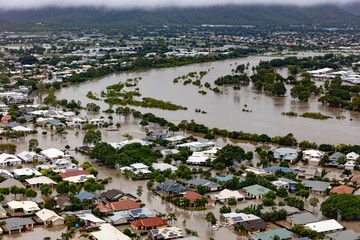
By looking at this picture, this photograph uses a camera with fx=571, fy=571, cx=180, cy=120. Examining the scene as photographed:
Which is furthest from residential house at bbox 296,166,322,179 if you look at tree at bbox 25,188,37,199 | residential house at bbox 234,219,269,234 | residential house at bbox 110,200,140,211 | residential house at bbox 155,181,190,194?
tree at bbox 25,188,37,199

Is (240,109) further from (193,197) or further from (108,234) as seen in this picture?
(108,234)

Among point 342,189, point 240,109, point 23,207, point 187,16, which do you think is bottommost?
point 240,109

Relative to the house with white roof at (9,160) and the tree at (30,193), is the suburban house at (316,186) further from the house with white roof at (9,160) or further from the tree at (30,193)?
the house with white roof at (9,160)

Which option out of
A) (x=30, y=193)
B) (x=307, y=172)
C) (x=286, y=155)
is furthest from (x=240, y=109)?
(x=30, y=193)

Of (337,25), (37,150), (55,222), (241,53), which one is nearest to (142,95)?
(37,150)

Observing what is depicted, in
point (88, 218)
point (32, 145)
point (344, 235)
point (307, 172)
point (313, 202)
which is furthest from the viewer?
point (32, 145)
